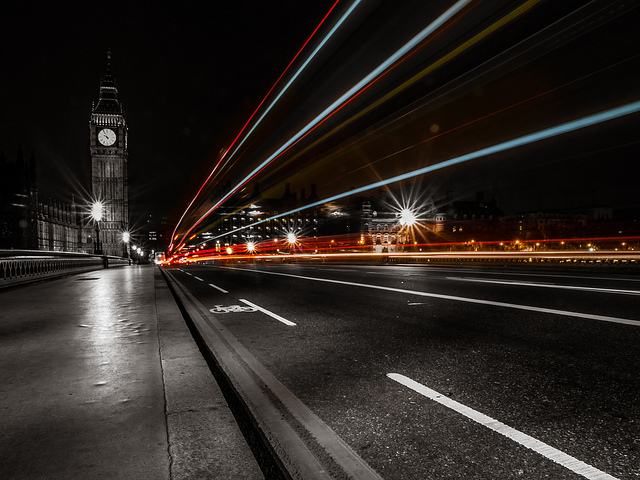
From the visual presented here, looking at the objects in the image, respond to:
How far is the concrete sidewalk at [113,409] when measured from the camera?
2557 mm

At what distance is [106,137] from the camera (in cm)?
13338

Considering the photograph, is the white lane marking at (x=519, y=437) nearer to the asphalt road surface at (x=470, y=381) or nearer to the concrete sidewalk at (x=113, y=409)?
the asphalt road surface at (x=470, y=381)

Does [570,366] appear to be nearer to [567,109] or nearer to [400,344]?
[400,344]

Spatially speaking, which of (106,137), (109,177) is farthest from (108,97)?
(109,177)

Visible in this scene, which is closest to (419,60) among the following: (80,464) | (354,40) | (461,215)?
(354,40)

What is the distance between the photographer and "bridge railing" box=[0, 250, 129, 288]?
1443 cm

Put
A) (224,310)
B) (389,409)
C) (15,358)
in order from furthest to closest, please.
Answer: (224,310) → (15,358) → (389,409)

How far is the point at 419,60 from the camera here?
18.5 meters

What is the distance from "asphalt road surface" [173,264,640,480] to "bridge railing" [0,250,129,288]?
10921 millimetres

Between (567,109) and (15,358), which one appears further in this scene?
(567,109)

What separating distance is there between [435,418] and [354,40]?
21273 millimetres

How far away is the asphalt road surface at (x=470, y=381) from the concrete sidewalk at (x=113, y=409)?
0.76 m

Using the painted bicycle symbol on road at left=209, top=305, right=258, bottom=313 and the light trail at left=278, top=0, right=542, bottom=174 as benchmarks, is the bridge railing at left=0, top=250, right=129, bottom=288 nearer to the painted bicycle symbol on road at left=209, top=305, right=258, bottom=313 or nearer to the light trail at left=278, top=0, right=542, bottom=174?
the painted bicycle symbol on road at left=209, top=305, right=258, bottom=313

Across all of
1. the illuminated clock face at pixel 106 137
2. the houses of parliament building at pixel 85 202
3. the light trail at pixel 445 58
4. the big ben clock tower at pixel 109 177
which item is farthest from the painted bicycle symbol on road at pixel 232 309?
the illuminated clock face at pixel 106 137
